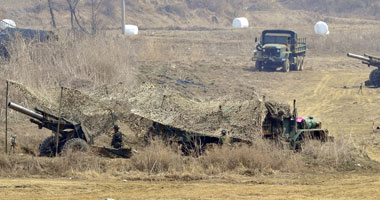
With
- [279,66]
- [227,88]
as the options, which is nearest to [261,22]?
[279,66]

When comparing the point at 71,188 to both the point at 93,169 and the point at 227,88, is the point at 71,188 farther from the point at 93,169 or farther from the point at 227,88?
the point at 227,88

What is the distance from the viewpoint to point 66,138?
41.4ft

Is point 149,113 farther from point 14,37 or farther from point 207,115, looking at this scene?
point 14,37

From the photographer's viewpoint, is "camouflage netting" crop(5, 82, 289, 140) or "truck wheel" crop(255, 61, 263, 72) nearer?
"camouflage netting" crop(5, 82, 289, 140)

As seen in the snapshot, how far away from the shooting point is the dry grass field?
10.4 meters

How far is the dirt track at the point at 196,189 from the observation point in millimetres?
9735

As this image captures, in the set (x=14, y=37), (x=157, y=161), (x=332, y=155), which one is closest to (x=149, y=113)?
(x=157, y=161)

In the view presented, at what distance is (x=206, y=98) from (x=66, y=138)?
5.02 meters

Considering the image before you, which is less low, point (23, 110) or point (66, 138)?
point (23, 110)

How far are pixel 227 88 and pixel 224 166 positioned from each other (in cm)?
1262

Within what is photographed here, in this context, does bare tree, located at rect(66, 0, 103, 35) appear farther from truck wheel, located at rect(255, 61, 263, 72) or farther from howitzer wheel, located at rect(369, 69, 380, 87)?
howitzer wheel, located at rect(369, 69, 380, 87)

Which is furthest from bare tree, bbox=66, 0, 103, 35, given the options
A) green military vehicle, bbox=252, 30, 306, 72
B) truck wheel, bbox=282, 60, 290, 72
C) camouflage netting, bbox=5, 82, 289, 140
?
camouflage netting, bbox=5, 82, 289, 140

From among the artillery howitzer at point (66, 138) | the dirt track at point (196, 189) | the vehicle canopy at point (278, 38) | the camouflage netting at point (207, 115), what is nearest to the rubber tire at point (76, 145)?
the artillery howitzer at point (66, 138)

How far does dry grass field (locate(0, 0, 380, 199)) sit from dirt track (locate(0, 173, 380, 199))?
0.02m
